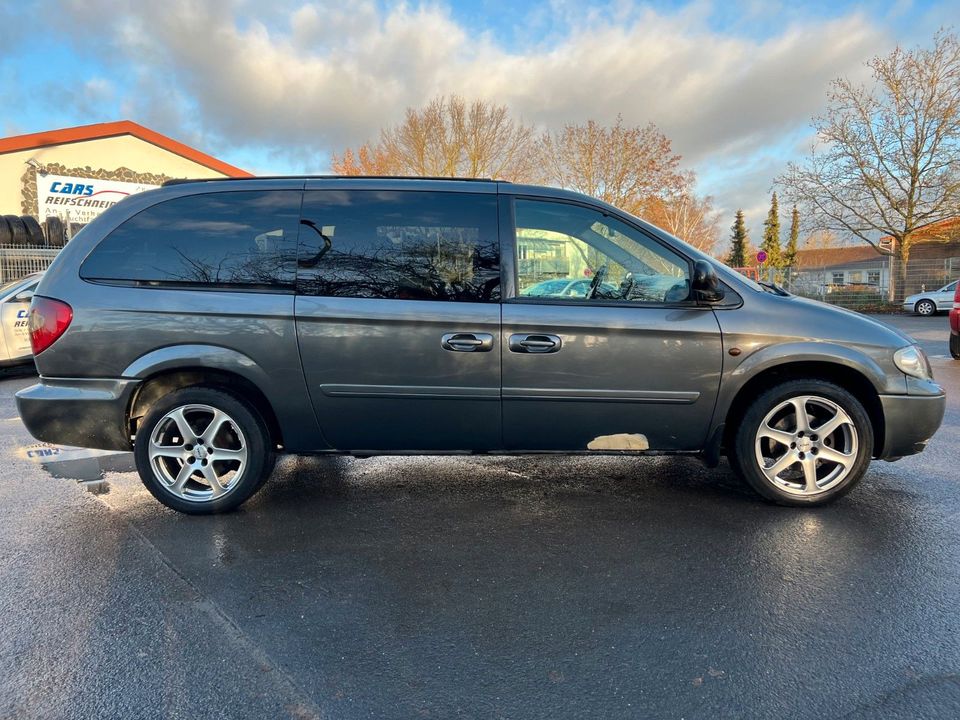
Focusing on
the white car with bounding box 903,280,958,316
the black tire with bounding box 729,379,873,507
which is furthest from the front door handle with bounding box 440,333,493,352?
the white car with bounding box 903,280,958,316

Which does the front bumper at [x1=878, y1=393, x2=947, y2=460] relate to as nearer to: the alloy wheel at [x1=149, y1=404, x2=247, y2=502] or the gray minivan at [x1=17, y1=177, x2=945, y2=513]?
the gray minivan at [x1=17, y1=177, x2=945, y2=513]

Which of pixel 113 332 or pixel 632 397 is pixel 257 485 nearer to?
pixel 113 332

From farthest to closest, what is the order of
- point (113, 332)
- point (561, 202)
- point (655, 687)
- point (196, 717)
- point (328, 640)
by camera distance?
point (561, 202) → point (113, 332) → point (328, 640) → point (655, 687) → point (196, 717)

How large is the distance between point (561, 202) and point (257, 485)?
97.1 inches

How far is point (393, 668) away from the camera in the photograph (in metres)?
2.10

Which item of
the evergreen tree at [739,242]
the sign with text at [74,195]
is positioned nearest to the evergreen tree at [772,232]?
the evergreen tree at [739,242]

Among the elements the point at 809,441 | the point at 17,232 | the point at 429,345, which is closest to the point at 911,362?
the point at 809,441

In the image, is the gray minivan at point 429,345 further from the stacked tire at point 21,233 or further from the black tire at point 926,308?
the black tire at point 926,308

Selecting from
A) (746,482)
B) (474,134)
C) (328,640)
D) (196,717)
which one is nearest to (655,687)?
(328,640)

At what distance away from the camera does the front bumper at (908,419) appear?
3.29 metres

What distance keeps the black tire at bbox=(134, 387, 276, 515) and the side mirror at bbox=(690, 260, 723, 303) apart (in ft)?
8.58

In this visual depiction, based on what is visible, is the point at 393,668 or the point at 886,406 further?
the point at 886,406

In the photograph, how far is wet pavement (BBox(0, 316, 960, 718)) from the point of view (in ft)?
6.46

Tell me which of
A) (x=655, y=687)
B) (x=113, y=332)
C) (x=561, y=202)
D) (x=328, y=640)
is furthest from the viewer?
(x=561, y=202)
